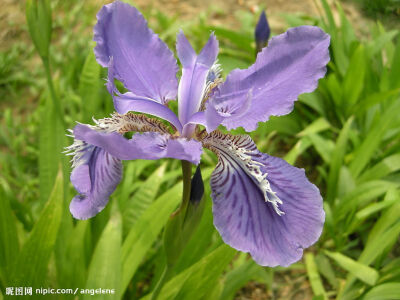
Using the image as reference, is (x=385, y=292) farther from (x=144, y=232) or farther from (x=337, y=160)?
(x=144, y=232)

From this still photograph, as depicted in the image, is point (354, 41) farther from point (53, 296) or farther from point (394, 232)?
point (53, 296)

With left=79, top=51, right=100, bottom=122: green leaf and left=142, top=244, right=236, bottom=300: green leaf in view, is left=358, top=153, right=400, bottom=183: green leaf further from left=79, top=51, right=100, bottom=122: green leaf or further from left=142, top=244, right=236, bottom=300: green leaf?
left=79, top=51, right=100, bottom=122: green leaf

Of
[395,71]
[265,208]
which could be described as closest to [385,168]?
[395,71]

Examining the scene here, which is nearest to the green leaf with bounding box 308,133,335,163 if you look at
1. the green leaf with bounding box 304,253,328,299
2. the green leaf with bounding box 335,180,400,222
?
the green leaf with bounding box 335,180,400,222

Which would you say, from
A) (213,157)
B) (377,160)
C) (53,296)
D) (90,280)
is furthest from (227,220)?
(377,160)

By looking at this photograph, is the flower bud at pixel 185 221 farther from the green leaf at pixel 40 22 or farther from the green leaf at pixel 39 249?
the green leaf at pixel 40 22

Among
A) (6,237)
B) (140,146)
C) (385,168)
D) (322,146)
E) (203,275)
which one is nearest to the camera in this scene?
(140,146)
